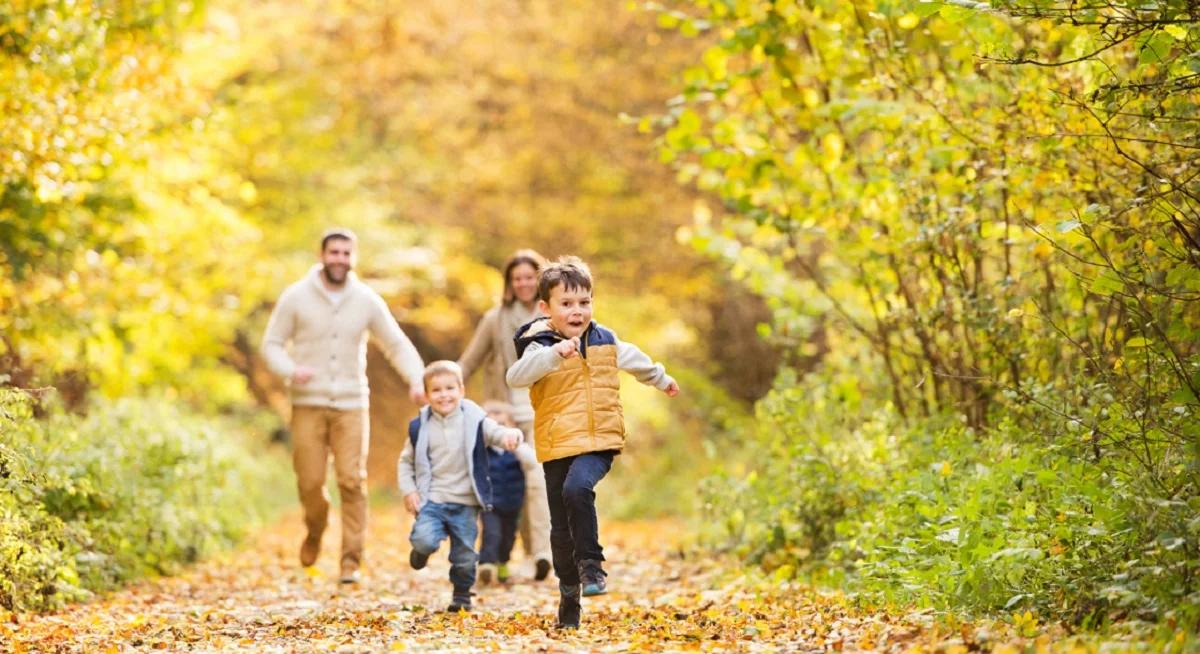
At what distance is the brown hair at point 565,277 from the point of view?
652 cm

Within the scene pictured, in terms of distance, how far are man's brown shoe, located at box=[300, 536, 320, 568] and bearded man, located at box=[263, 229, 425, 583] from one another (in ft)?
1.53

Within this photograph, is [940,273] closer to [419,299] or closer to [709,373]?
[709,373]

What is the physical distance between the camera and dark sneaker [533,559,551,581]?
9.92m

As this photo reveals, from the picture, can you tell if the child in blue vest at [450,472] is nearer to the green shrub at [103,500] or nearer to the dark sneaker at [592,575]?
the dark sneaker at [592,575]

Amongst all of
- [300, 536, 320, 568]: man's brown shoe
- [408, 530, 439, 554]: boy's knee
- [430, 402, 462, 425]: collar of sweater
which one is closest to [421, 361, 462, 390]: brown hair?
[430, 402, 462, 425]: collar of sweater

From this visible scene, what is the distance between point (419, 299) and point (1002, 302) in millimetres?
18400

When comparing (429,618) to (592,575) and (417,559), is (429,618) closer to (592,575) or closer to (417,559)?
(417,559)

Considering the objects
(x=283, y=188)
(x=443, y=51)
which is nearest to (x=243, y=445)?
(x=283, y=188)

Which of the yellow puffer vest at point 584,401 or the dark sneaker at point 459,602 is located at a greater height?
the yellow puffer vest at point 584,401

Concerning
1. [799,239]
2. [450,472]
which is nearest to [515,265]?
[450,472]

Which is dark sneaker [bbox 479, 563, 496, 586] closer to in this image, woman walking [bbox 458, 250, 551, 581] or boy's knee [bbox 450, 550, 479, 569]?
woman walking [bbox 458, 250, 551, 581]

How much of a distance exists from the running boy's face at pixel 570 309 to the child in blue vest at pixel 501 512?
316 centimetres

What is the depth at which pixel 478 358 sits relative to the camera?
1027 centimetres

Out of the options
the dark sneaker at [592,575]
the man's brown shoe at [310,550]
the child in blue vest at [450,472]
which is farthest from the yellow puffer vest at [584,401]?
the man's brown shoe at [310,550]
